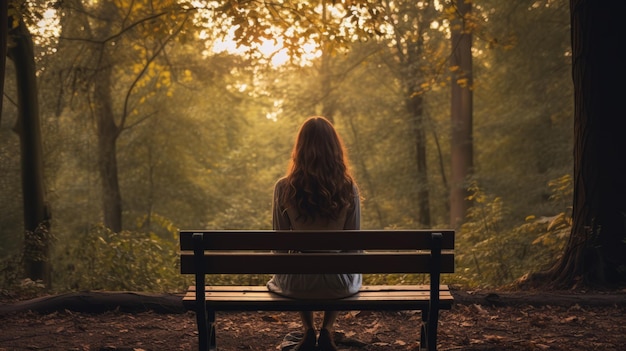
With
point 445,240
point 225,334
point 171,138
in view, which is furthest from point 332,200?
point 171,138

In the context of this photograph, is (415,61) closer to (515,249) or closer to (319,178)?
(515,249)

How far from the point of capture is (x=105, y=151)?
18.3 metres

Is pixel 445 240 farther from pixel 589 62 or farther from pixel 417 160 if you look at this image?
pixel 417 160

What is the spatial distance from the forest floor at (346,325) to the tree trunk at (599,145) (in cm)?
45

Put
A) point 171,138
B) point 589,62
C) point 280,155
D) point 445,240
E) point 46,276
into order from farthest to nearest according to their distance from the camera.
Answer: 1. point 280,155
2. point 171,138
3. point 46,276
4. point 589,62
5. point 445,240

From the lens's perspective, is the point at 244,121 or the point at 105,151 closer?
the point at 105,151

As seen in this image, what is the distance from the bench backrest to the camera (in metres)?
3.94

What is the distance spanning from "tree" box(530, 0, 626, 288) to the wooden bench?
2.93m

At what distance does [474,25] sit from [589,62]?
3.24 m

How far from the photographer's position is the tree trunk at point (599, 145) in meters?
6.42

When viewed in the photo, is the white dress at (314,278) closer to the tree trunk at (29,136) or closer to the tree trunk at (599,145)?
the tree trunk at (599,145)

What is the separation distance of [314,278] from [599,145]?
3700mm

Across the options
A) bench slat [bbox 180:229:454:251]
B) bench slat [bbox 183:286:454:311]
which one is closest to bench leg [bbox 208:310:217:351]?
bench slat [bbox 183:286:454:311]

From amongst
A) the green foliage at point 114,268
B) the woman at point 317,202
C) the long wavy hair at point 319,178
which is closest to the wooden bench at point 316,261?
the woman at point 317,202
